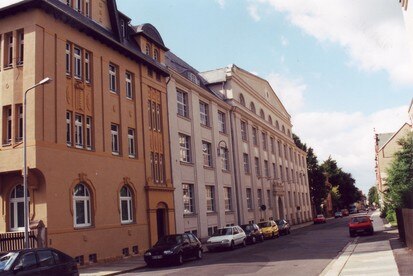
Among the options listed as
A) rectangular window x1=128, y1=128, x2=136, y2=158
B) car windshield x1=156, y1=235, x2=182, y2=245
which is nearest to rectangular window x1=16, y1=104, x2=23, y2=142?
rectangular window x1=128, y1=128, x2=136, y2=158

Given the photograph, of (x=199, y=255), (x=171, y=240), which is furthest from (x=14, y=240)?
(x=199, y=255)

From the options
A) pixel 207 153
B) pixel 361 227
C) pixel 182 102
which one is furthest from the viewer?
pixel 207 153

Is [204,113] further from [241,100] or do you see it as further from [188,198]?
[241,100]

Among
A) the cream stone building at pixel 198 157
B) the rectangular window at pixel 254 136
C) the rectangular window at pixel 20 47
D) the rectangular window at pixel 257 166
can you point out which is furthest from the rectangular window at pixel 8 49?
the rectangular window at pixel 257 166

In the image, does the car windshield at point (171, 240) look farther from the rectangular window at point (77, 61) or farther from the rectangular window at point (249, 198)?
the rectangular window at point (249, 198)

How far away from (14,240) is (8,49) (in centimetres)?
902

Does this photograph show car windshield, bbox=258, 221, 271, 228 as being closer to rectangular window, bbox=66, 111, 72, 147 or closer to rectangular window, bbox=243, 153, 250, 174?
rectangular window, bbox=243, 153, 250, 174

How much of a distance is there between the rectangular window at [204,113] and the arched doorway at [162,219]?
35.3 ft

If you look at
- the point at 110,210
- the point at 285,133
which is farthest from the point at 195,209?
the point at 285,133

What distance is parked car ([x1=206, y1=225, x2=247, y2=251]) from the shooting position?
27.6 meters

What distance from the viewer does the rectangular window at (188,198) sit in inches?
1303

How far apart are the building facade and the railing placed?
29.8 inches

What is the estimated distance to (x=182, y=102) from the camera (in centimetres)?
3506

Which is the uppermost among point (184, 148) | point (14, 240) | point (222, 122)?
point (222, 122)
